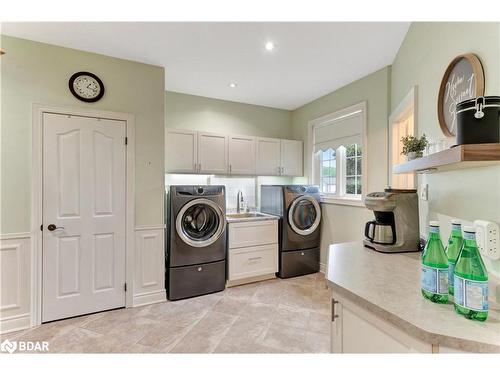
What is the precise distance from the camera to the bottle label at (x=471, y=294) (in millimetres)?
778

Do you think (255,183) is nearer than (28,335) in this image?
No

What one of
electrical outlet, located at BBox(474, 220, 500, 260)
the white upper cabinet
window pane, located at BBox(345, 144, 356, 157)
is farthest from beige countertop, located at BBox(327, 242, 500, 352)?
the white upper cabinet

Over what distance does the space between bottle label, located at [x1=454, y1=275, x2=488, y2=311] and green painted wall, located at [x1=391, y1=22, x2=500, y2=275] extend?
0.25 m

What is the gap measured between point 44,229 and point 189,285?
4.93 feet

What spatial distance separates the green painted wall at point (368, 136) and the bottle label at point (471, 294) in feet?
6.86

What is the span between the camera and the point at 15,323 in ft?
7.18

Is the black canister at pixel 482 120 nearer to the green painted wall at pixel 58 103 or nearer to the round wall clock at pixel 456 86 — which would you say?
the round wall clock at pixel 456 86

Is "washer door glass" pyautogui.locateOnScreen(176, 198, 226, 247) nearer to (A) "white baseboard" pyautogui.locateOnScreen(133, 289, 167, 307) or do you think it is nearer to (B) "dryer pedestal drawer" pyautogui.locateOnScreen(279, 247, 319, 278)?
(A) "white baseboard" pyautogui.locateOnScreen(133, 289, 167, 307)

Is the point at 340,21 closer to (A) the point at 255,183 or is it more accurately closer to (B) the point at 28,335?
(A) the point at 255,183

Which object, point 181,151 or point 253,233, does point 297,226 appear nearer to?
point 253,233

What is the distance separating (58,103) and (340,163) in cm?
330
